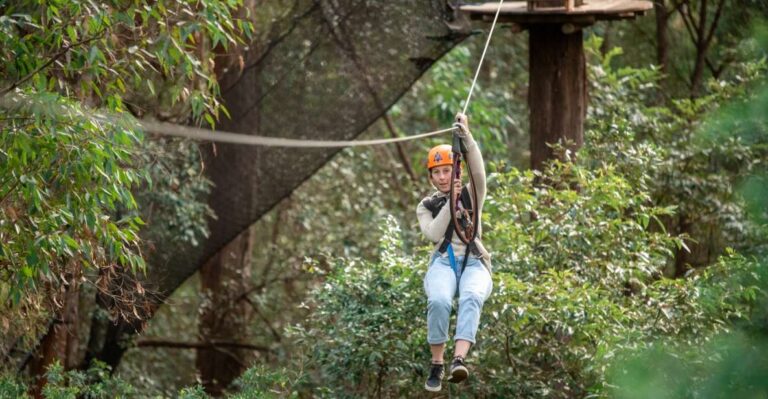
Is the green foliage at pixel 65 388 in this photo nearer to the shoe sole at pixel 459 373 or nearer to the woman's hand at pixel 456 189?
the shoe sole at pixel 459 373

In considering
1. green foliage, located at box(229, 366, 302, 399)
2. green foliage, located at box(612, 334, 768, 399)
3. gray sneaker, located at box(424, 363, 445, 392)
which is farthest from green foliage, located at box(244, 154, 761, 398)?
green foliage, located at box(612, 334, 768, 399)

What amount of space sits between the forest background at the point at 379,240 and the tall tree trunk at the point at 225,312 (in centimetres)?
131

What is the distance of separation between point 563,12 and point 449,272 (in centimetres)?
227

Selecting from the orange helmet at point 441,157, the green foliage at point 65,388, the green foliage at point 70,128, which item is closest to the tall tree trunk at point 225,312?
the green foliage at point 65,388

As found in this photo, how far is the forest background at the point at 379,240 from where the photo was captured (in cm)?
466

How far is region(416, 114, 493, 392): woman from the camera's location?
4633 mm

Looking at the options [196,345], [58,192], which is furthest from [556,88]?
[196,345]

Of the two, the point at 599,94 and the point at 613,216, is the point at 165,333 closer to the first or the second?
the point at 599,94

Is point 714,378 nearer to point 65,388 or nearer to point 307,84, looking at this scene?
point 65,388

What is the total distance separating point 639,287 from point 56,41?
3500 mm

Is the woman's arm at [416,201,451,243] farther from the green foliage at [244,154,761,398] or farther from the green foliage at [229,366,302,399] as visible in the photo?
the green foliage at [229,366,302,399]

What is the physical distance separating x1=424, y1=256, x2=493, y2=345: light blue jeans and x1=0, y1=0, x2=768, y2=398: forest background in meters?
0.60

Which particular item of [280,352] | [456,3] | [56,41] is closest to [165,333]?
[280,352]

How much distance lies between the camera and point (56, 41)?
16.3ft
